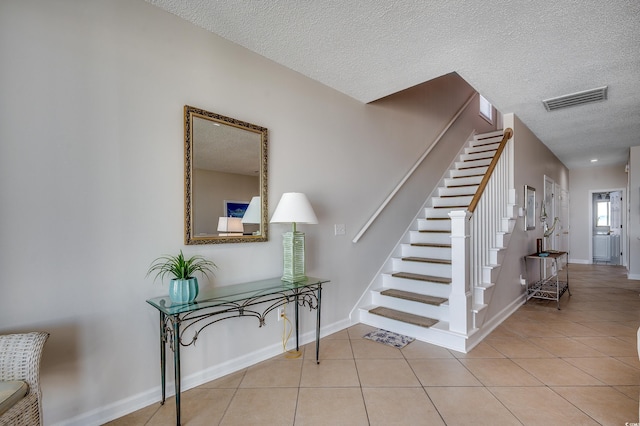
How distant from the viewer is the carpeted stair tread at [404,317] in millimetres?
2945

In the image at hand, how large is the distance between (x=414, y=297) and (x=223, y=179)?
2245mm

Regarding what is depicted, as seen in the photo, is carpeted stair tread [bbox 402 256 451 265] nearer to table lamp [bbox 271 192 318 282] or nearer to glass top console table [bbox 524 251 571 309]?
glass top console table [bbox 524 251 571 309]

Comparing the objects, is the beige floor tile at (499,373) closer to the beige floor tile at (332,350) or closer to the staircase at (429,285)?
the staircase at (429,285)

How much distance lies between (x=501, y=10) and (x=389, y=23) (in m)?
0.72

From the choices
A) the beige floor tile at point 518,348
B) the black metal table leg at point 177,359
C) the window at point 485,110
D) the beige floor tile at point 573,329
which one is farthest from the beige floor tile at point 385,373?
the window at point 485,110

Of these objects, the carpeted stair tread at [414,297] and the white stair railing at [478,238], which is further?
the carpeted stair tread at [414,297]

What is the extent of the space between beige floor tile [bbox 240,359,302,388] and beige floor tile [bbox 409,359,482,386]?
914 mm

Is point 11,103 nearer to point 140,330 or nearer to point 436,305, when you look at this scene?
point 140,330

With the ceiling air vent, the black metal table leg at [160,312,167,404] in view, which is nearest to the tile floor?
the black metal table leg at [160,312,167,404]

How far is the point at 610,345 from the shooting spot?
2811 mm

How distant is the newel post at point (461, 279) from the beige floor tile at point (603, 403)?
30.4 inches

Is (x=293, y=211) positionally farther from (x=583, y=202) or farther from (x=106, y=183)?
(x=583, y=202)

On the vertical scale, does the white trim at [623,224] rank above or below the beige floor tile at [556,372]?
above

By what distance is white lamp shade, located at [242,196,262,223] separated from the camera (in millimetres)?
2434
